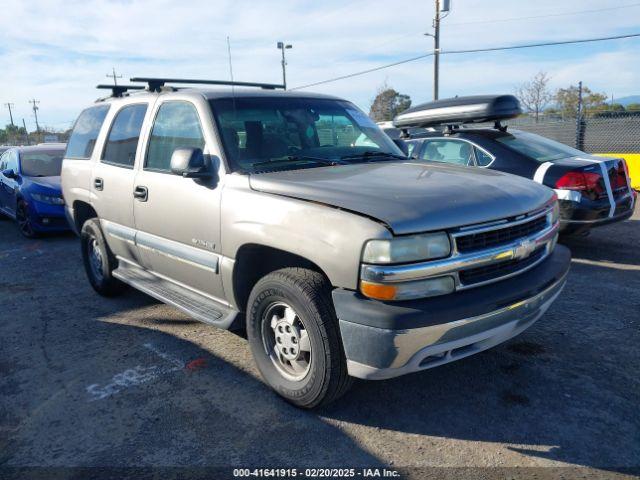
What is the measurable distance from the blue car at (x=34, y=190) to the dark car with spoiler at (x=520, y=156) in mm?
5845

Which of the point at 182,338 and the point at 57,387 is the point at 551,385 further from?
the point at 57,387

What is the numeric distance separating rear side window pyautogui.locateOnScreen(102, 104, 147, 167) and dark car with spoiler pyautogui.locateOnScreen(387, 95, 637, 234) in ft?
10.7

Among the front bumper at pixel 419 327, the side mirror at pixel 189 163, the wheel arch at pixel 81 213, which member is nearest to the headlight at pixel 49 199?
the wheel arch at pixel 81 213

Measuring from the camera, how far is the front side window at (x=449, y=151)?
6500mm

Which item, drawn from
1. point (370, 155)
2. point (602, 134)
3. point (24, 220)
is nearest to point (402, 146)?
point (370, 155)

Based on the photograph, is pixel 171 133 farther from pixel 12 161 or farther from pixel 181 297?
pixel 12 161

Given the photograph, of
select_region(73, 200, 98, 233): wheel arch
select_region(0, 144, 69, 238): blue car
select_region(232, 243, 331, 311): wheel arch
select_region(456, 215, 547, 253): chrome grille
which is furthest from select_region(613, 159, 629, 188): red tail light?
select_region(0, 144, 69, 238): blue car

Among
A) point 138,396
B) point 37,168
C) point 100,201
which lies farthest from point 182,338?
point 37,168

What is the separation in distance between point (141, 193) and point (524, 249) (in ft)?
9.54

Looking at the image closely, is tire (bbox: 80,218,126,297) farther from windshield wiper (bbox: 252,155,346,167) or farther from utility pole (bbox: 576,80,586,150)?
utility pole (bbox: 576,80,586,150)

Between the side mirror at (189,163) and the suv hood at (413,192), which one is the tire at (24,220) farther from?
the suv hood at (413,192)

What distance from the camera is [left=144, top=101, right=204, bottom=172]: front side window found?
372cm

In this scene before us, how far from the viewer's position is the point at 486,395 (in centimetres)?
319

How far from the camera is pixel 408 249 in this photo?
2.51m
